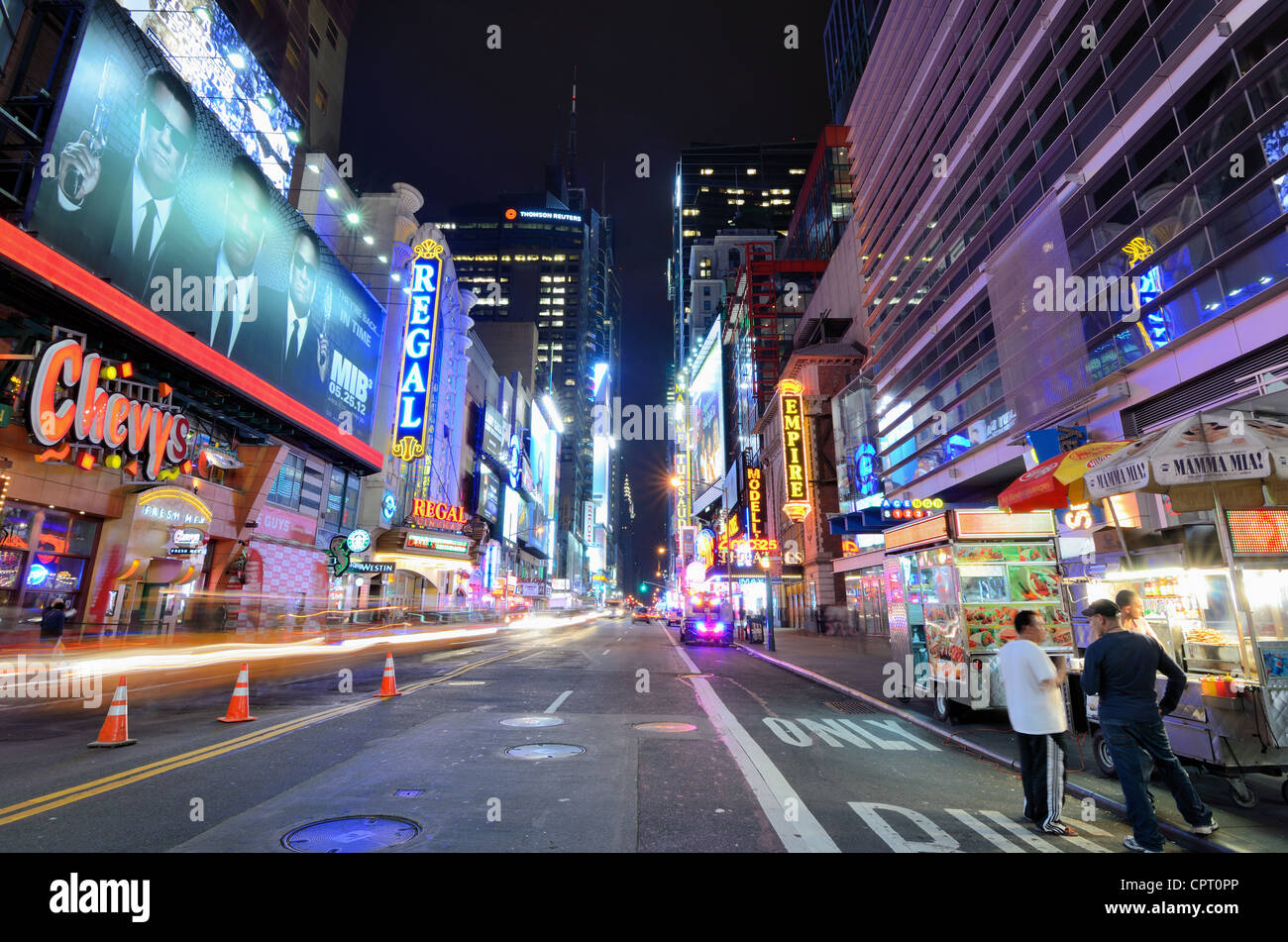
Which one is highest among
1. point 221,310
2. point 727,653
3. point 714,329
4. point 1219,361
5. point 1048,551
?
point 714,329

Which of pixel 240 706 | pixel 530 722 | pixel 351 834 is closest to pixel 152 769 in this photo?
pixel 240 706

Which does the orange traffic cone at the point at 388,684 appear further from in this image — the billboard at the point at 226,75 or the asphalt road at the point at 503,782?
the billboard at the point at 226,75

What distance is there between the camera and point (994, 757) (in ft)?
24.3

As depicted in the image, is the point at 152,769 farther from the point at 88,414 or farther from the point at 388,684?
the point at 88,414

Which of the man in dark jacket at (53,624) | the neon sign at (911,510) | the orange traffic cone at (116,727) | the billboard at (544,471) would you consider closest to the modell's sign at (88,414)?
the man in dark jacket at (53,624)

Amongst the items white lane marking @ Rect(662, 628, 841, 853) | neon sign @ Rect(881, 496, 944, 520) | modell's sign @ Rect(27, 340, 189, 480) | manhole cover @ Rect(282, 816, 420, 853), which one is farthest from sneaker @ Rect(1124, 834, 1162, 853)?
modell's sign @ Rect(27, 340, 189, 480)

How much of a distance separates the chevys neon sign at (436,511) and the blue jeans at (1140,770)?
1746 inches

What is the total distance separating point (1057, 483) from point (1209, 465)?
3.32 m
